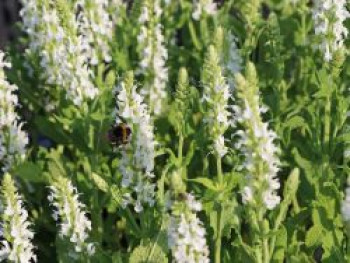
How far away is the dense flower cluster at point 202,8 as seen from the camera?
17.3 ft

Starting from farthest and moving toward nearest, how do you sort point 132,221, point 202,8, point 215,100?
point 202,8 < point 132,221 < point 215,100

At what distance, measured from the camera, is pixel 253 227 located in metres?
3.56

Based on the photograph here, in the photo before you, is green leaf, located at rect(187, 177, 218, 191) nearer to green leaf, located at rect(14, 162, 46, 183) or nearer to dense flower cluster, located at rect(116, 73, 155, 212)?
dense flower cluster, located at rect(116, 73, 155, 212)

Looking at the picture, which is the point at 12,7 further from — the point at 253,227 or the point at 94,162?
the point at 253,227

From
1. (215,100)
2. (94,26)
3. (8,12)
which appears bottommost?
(215,100)

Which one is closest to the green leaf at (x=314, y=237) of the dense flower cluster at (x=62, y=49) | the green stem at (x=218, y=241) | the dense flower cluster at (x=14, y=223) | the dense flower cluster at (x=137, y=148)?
the green stem at (x=218, y=241)

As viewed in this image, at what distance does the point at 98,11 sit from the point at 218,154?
1464 mm

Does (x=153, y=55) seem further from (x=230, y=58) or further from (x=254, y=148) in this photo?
(x=254, y=148)

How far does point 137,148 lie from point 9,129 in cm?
97

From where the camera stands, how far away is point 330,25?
436 cm

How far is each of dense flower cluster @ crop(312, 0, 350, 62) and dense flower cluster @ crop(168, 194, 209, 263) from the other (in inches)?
59.3

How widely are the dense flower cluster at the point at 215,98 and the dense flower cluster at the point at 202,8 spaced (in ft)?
5.45

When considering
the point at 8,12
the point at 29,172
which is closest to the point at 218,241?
the point at 29,172

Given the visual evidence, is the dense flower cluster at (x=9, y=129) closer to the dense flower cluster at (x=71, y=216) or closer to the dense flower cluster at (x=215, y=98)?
the dense flower cluster at (x=71, y=216)
